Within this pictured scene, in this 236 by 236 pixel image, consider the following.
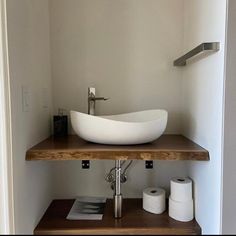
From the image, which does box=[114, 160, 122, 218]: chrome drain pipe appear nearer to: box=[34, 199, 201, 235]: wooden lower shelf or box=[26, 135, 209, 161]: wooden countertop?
box=[34, 199, 201, 235]: wooden lower shelf

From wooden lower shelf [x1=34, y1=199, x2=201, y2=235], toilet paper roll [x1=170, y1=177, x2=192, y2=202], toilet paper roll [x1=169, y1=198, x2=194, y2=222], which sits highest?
toilet paper roll [x1=170, y1=177, x2=192, y2=202]

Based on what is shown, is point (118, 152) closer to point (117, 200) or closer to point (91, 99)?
point (117, 200)

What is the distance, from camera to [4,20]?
3.36 ft

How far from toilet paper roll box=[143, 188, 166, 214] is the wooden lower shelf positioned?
26 millimetres

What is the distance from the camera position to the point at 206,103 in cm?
124

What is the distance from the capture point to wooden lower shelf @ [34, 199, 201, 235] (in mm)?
1334

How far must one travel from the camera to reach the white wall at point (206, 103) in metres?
1.08

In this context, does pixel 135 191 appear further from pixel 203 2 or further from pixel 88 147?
pixel 203 2

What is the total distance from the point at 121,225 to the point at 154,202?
0.81 ft

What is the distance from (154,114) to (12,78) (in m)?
0.81

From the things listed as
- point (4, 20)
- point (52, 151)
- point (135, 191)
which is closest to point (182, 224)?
point (135, 191)

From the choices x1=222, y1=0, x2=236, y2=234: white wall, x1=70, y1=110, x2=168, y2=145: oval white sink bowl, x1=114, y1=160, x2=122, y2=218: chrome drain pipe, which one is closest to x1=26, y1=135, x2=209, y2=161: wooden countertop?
x1=70, y1=110, x2=168, y2=145: oval white sink bowl

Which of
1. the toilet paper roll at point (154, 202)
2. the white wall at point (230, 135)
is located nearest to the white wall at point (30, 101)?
the toilet paper roll at point (154, 202)

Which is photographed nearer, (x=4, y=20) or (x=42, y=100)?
(x=4, y=20)
